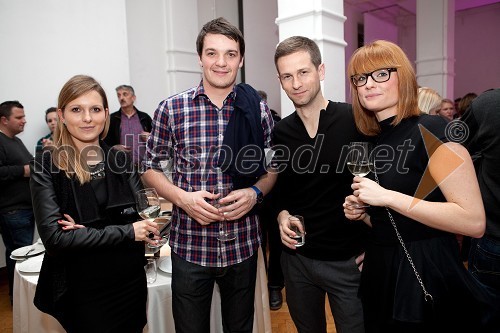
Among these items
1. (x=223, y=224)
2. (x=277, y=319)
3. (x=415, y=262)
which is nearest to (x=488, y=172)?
(x=415, y=262)

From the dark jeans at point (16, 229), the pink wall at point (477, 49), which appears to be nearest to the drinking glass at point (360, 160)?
the dark jeans at point (16, 229)

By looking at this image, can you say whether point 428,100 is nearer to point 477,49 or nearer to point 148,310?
point 148,310

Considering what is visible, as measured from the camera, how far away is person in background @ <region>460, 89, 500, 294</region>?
1.64 m

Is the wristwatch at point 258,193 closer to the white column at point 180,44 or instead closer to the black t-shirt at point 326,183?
the black t-shirt at point 326,183

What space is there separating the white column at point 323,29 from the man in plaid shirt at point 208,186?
4.60ft

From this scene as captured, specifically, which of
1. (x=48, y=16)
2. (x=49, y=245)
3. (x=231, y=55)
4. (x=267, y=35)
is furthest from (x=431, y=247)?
(x=267, y=35)

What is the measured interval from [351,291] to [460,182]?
697mm

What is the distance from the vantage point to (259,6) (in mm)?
6961

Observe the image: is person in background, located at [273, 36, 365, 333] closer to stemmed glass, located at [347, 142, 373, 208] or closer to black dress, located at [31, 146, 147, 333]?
stemmed glass, located at [347, 142, 373, 208]

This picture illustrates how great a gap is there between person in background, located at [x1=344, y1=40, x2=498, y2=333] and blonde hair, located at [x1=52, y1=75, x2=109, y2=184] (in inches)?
43.3

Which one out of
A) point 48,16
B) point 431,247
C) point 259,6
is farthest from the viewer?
point 259,6

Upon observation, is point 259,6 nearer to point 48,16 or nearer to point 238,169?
point 48,16

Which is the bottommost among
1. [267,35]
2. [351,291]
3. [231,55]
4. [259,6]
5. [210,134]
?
[351,291]

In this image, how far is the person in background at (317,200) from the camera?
1.57 m
